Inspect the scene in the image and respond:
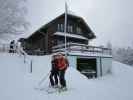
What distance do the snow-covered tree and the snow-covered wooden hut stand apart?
152 inches

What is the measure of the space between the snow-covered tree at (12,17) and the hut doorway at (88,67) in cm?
853

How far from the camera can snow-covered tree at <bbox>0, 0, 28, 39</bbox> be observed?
19580mm

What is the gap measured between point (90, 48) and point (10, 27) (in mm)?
10264

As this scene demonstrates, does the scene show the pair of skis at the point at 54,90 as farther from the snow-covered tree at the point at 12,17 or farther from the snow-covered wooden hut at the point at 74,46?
the snow-covered tree at the point at 12,17

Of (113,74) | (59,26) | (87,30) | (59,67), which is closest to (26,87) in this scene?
(59,67)

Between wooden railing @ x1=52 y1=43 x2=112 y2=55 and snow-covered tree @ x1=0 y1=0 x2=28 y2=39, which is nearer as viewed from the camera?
wooden railing @ x1=52 y1=43 x2=112 y2=55

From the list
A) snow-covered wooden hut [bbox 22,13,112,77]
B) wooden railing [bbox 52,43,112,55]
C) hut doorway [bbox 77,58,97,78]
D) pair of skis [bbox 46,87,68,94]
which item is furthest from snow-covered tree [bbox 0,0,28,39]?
pair of skis [bbox 46,87,68,94]

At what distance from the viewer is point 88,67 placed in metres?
22.5

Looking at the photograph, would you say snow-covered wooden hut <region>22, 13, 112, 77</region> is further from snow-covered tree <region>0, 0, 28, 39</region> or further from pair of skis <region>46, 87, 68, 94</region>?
pair of skis <region>46, 87, 68, 94</region>

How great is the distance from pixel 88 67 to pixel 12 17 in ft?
37.9

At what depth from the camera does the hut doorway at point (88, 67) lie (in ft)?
67.4

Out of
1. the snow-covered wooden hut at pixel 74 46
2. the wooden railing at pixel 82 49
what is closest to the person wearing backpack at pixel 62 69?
the snow-covered wooden hut at pixel 74 46

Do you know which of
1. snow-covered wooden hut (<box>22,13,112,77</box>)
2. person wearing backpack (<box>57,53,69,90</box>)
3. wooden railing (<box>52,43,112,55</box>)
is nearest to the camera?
person wearing backpack (<box>57,53,69,90</box>)

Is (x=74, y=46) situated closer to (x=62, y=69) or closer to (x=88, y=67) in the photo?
(x=88, y=67)
